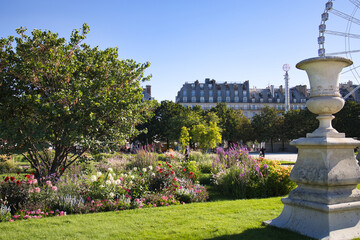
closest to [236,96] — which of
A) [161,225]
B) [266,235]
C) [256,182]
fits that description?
[256,182]

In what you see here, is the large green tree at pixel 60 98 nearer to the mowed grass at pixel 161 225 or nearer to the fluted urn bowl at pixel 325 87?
the mowed grass at pixel 161 225

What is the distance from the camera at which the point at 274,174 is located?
9.72m

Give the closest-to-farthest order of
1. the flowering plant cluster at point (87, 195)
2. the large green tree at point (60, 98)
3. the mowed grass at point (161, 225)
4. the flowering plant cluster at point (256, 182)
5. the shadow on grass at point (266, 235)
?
the shadow on grass at point (266, 235), the mowed grass at point (161, 225), the flowering plant cluster at point (87, 195), the large green tree at point (60, 98), the flowering plant cluster at point (256, 182)

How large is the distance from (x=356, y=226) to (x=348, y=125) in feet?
160

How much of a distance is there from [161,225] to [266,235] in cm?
200

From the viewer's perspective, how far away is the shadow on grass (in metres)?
4.85

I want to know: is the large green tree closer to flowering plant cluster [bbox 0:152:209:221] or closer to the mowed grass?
flowering plant cluster [bbox 0:152:209:221]

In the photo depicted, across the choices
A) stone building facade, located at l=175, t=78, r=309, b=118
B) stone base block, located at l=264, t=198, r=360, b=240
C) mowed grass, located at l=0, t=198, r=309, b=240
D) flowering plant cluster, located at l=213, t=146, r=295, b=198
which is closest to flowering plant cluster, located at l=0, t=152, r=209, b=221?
mowed grass, located at l=0, t=198, r=309, b=240

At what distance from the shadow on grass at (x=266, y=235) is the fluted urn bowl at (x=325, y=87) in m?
1.69

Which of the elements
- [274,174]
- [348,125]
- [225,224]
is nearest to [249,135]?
[348,125]

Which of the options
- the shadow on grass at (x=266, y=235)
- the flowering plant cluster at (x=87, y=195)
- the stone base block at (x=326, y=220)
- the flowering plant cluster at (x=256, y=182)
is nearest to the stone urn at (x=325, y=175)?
the stone base block at (x=326, y=220)

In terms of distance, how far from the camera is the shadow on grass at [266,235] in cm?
485

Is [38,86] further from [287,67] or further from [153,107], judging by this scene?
[287,67]

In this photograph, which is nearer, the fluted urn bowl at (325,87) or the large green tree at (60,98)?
the fluted urn bowl at (325,87)
